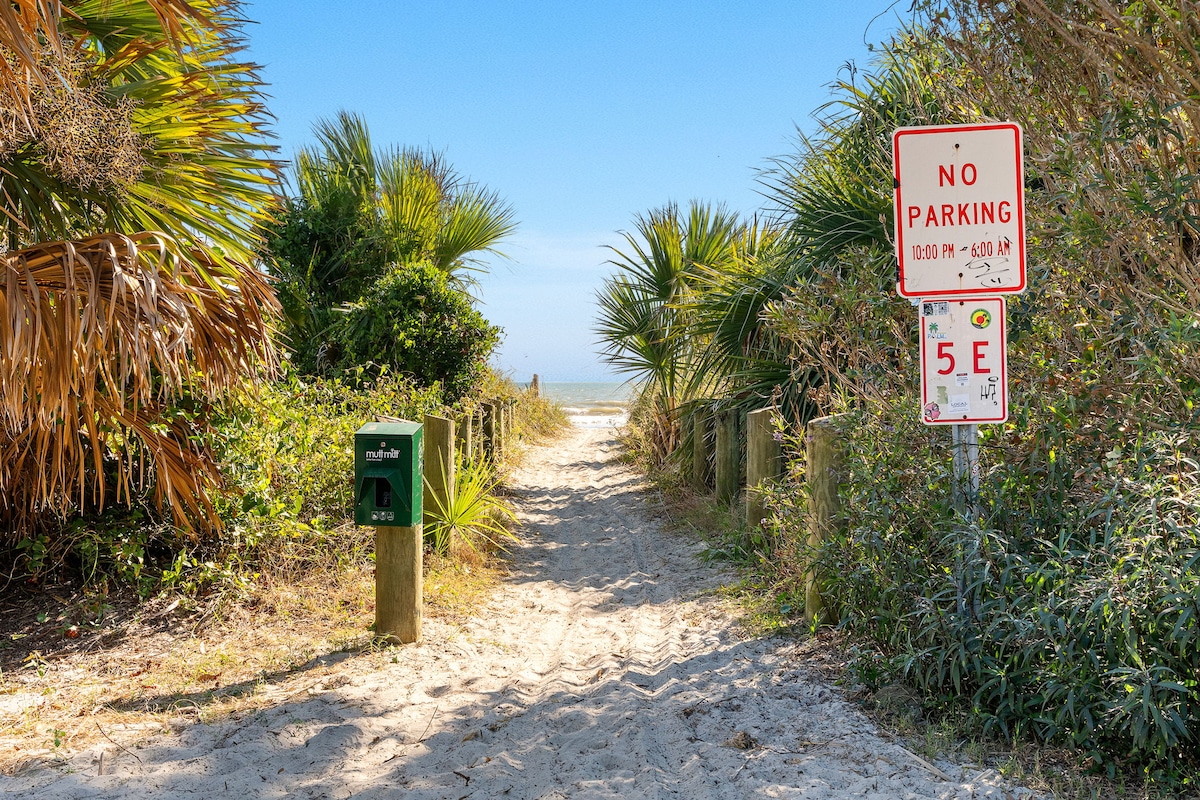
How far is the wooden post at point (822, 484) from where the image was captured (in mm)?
4312

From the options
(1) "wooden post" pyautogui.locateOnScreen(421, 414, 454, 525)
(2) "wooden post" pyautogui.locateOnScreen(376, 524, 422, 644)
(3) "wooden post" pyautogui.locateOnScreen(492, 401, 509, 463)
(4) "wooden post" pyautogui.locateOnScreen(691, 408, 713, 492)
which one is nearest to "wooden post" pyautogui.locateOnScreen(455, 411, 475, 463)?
(1) "wooden post" pyautogui.locateOnScreen(421, 414, 454, 525)

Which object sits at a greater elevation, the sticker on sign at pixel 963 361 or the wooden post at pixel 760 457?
the sticker on sign at pixel 963 361

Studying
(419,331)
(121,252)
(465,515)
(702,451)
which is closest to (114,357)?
(121,252)

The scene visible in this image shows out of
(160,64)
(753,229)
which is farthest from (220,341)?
(753,229)

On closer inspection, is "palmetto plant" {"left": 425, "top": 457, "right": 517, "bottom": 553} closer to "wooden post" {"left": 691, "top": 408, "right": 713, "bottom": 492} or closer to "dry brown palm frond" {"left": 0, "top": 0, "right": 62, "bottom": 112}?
"wooden post" {"left": 691, "top": 408, "right": 713, "bottom": 492}

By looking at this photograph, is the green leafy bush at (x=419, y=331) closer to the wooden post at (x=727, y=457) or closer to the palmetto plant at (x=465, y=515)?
the palmetto plant at (x=465, y=515)

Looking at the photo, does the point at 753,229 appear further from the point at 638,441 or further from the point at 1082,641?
the point at 1082,641

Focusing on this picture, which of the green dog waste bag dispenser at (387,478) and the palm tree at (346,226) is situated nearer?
the green dog waste bag dispenser at (387,478)

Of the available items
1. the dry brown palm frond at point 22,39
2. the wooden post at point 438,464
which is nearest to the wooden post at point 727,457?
the wooden post at point 438,464

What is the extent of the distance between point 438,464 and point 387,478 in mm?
1313

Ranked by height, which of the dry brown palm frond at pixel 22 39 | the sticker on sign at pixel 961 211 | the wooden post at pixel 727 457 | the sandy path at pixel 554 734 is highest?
the dry brown palm frond at pixel 22 39

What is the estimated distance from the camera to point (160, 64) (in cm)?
544

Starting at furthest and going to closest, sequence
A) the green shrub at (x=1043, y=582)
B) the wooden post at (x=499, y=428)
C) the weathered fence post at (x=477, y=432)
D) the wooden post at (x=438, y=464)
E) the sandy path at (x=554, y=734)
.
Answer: the wooden post at (x=499, y=428)
the weathered fence post at (x=477, y=432)
the wooden post at (x=438, y=464)
the sandy path at (x=554, y=734)
the green shrub at (x=1043, y=582)

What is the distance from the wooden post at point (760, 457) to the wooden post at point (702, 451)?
2009mm
